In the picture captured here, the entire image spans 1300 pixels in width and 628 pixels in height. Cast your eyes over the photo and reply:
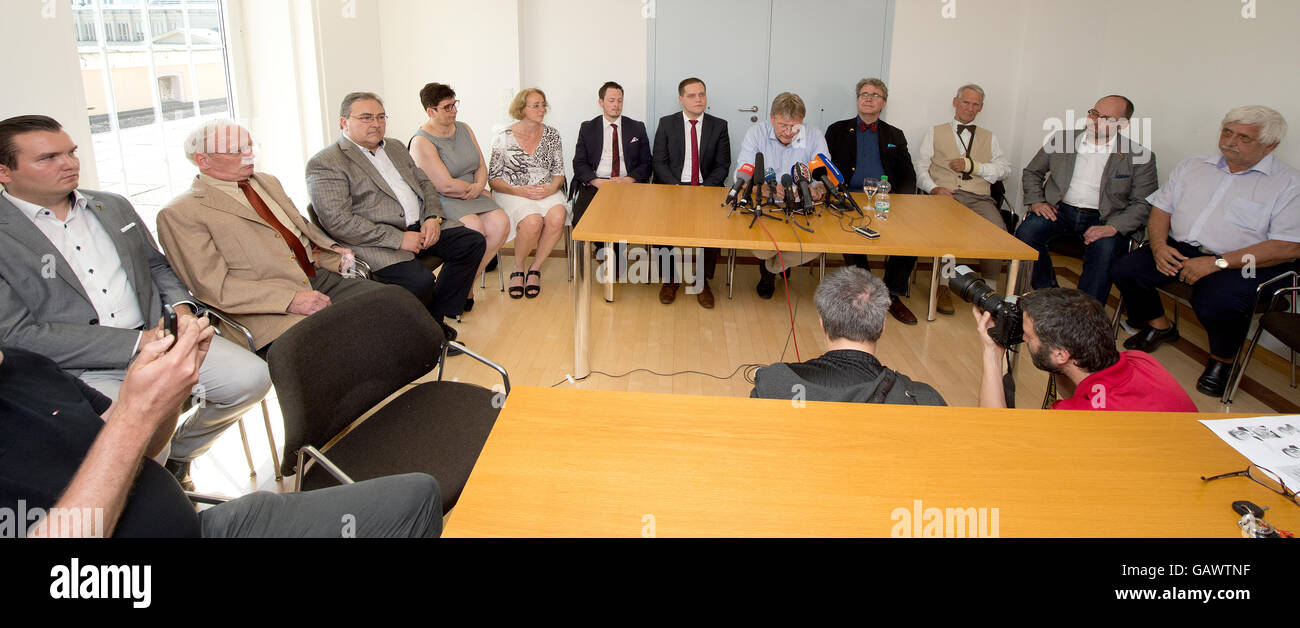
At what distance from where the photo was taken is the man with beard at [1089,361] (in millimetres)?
1899

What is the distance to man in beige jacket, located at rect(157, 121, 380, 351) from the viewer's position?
2.66 meters

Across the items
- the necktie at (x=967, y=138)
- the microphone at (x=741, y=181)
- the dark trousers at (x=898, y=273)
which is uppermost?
the necktie at (x=967, y=138)

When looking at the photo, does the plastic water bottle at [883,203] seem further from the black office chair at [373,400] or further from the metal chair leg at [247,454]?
the metal chair leg at [247,454]

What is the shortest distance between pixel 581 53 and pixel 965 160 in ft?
8.79

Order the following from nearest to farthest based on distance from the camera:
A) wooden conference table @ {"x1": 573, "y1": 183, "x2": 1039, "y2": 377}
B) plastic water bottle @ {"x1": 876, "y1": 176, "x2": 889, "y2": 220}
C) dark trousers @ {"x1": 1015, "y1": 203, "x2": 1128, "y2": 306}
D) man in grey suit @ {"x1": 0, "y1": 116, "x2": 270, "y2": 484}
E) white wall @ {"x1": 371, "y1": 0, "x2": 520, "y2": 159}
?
man in grey suit @ {"x1": 0, "y1": 116, "x2": 270, "y2": 484}
wooden conference table @ {"x1": 573, "y1": 183, "x2": 1039, "y2": 377}
plastic water bottle @ {"x1": 876, "y1": 176, "x2": 889, "y2": 220}
dark trousers @ {"x1": 1015, "y1": 203, "x2": 1128, "y2": 306}
white wall @ {"x1": 371, "y1": 0, "x2": 520, "y2": 159}

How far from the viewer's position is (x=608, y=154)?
5.07 meters

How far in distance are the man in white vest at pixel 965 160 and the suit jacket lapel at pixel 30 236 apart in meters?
4.30

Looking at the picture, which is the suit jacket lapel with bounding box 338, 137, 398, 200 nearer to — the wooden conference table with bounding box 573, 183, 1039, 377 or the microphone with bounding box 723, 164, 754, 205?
the wooden conference table with bounding box 573, 183, 1039, 377

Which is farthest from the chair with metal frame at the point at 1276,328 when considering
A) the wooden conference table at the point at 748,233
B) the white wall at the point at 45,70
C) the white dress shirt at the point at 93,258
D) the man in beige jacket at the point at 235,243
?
the white wall at the point at 45,70

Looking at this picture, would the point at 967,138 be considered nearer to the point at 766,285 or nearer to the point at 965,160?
the point at 965,160

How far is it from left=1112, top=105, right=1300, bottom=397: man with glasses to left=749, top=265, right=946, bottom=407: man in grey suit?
2414 millimetres

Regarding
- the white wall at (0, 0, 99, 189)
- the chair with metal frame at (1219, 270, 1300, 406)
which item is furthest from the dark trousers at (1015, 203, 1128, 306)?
the white wall at (0, 0, 99, 189)

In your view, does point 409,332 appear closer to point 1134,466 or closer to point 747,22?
point 1134,466

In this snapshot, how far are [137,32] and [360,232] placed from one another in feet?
3.90
